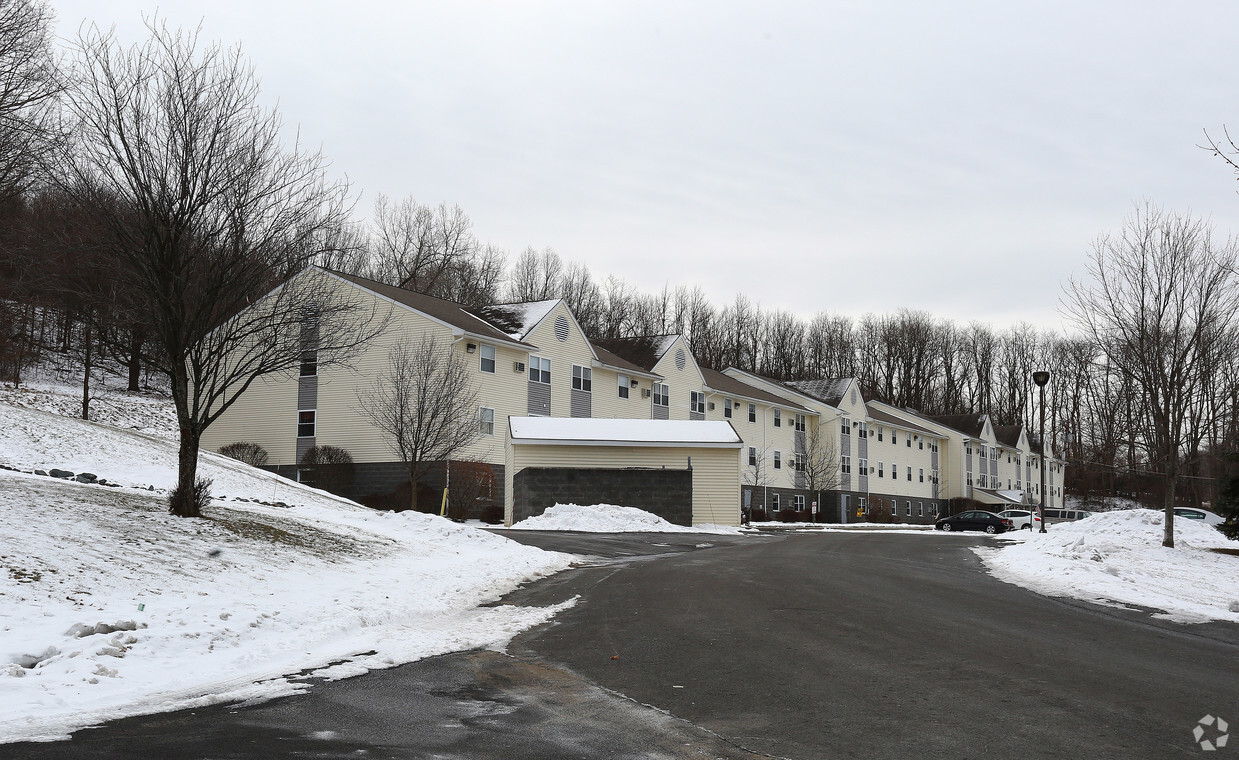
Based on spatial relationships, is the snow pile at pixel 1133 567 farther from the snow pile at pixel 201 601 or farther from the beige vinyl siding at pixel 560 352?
the beige vinyl siding at pixel 560 352

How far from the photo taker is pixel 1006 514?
5038 centimetres

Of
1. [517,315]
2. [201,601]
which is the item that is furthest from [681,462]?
[201,601]

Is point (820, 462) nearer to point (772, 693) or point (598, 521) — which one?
point (598, 521)

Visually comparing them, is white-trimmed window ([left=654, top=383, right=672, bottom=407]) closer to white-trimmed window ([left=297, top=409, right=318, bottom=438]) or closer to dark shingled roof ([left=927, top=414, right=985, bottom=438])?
white-trimmed window ([left=297, top=409, right=318, bottom=438])

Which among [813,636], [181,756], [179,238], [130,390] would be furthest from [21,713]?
[130,390]

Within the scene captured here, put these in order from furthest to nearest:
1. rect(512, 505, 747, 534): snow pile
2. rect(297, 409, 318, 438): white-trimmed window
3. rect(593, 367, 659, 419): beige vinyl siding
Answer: rect(593, 367, 659, 419): beige vinyl siding
rect(297, 409, 318, 438): white-trimmed window
rect(512, 505, 747, 534): snow pile

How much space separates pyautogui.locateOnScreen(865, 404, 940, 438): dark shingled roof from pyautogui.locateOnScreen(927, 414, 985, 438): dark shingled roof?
4.42m

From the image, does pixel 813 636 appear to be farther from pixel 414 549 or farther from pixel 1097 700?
pixel 414 549

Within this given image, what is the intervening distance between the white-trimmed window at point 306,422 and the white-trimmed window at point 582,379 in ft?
41.8

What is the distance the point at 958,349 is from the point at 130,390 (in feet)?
262

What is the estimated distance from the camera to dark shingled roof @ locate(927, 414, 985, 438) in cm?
8575

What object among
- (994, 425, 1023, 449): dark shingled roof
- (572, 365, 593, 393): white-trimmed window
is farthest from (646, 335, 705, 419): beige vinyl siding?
(994, 425, 1023, 449): dark shingled roof

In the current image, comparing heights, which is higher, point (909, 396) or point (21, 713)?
point (909, 396)

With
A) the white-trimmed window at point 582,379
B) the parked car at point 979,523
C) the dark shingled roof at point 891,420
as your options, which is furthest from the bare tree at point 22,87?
the dark shingled roof at point 891,420
